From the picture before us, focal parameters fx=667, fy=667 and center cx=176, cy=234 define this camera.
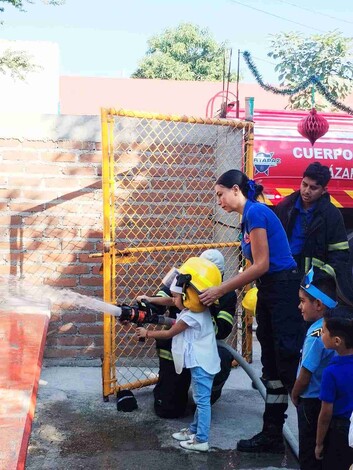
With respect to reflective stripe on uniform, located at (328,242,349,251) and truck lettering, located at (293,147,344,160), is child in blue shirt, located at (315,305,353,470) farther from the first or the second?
truck lettering, located at (293,147,344,160)

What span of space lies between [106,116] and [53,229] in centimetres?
147

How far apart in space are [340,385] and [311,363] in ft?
1.13

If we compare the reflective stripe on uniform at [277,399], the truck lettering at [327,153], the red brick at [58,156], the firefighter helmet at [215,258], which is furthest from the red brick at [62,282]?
the truck lettering at [327,153]

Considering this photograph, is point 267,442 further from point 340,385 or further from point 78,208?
point 78,208

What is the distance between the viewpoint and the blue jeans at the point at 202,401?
436 centimetres

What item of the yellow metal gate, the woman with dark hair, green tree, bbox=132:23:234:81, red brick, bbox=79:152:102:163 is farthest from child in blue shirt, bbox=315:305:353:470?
green tree, bbox=132:23:234:81

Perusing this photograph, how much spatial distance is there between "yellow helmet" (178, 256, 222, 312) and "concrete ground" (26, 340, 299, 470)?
38.0 inches

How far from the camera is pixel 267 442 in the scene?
441cm

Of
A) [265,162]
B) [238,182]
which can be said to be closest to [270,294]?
[238,182]

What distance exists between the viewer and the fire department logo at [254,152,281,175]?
8.98m

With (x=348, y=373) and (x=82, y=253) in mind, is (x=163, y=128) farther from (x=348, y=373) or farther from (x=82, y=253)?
(x=348, y=373)

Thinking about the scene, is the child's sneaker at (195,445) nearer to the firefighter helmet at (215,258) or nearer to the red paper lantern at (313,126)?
the firefighter helmet at (215,258)

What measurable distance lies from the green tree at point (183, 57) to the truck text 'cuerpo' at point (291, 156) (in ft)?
72.0

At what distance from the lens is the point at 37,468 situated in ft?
13.4
